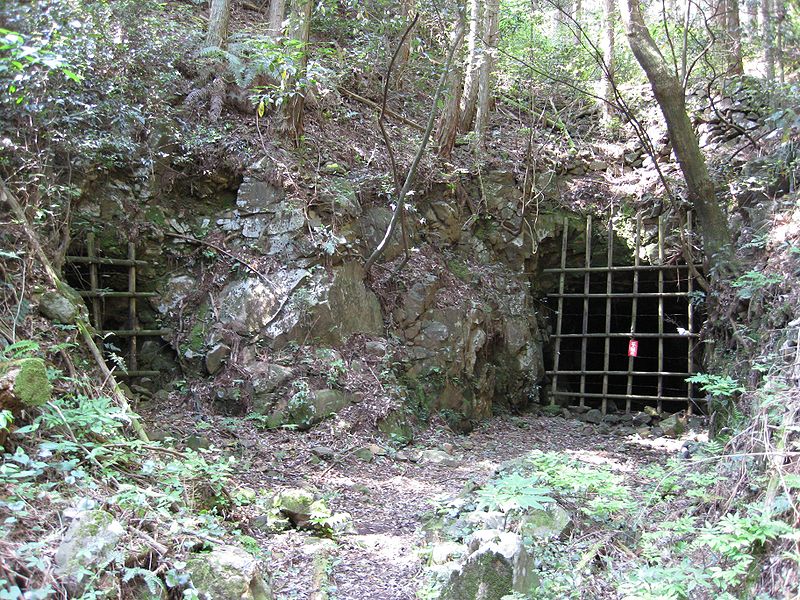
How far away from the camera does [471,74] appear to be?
886 centimetres

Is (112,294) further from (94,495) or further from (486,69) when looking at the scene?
(486,69)

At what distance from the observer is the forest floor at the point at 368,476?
130 inches

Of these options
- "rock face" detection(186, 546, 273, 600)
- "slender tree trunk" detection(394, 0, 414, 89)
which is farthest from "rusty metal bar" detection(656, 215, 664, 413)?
"rock face" detection(186, 546, 273, 600)

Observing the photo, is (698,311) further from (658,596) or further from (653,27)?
(658,596)

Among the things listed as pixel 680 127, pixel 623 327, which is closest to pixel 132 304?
pixel 680 127

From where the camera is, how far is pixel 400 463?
5.49 m

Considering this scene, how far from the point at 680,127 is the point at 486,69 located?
3.52 m

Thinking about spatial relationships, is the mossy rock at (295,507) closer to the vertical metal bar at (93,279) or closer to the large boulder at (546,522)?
the large boulder at (546,522)

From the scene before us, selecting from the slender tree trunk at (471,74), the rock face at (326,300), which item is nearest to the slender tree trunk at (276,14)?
the rock face at (326,300)

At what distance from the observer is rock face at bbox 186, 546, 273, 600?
2.58m

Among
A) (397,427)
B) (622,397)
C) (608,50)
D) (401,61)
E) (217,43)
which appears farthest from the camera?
(608,50)

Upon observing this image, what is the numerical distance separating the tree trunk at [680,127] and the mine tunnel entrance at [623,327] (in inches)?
48.7

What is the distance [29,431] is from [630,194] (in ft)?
26.3

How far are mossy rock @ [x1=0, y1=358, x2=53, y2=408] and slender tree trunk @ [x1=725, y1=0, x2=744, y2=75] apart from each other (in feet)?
27.2
